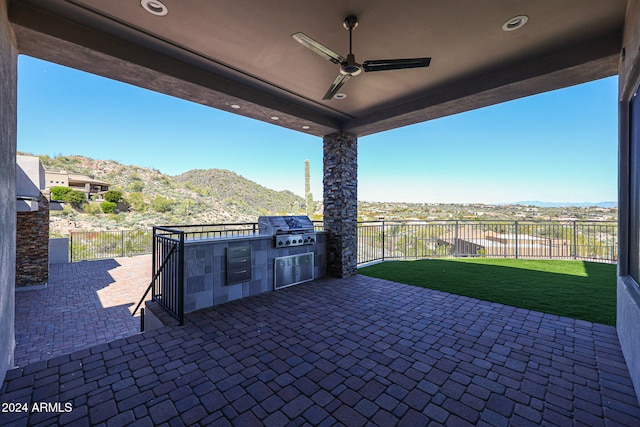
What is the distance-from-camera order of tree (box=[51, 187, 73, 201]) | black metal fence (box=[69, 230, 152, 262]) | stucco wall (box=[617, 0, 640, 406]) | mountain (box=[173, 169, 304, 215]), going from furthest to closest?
mountain (box=[173, 169, 304, 215]), tree (box=[51, 187, 73, 201]), black metal fence (box=[69, 230, 152, 262]), stucco wall (box=[617, 0, 640, 406])

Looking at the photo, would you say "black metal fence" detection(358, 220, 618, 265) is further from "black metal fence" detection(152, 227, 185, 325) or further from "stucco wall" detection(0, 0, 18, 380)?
"stucco wall" detection(0, 0, 18, 380)

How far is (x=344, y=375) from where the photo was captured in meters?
2.21

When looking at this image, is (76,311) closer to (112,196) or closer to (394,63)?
(394,63)

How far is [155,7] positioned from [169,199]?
21.7 m

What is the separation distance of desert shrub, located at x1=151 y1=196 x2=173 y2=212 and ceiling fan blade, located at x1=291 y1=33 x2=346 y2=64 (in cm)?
2149

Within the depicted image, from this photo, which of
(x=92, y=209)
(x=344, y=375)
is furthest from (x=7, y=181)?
(x=92, y=209)

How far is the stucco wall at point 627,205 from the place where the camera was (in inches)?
80.7

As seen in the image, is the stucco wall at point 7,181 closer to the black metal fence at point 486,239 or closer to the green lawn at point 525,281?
the black metal fence at point 486,239

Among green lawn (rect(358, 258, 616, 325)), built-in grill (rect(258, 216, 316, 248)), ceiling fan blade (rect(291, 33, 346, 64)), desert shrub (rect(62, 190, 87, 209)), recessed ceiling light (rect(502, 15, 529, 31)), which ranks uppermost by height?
recessed ceiling light (rect(502, 15, 529, 31))

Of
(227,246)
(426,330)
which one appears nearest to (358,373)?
(426,330)

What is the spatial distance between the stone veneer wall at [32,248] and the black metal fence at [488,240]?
8.58m

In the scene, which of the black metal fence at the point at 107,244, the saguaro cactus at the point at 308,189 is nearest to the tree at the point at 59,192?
the black metal fence at the point at 107,244

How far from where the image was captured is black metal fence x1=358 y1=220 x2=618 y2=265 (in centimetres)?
741

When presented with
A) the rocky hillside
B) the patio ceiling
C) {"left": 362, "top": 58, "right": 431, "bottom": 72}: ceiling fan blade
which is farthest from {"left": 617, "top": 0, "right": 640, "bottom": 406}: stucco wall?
the rocky hillside
